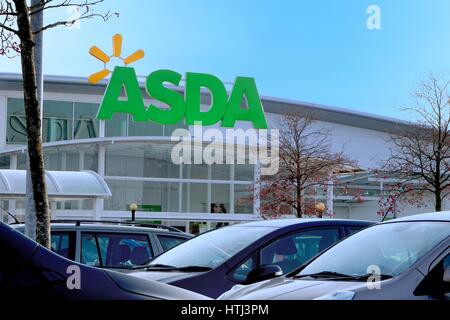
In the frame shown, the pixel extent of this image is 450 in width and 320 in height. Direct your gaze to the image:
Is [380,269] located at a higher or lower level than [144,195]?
lower

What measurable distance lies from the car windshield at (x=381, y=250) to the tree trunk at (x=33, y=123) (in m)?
3.28

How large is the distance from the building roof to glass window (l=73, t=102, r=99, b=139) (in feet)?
2.35

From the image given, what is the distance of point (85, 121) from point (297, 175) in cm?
1213

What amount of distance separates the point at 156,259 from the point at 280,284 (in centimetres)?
233

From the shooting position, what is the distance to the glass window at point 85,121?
32.5m

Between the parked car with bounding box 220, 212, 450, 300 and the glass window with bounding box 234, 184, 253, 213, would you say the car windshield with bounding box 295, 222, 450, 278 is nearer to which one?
the parked car with bounding box 220, 212, 450, 300

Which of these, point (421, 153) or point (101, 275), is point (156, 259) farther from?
point (421, 153)

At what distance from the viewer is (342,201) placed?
107 ft

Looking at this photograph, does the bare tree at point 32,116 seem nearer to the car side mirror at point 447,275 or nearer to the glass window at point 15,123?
the car side mirror at point 447,275

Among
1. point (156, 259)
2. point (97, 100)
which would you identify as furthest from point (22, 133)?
point (156, 259)

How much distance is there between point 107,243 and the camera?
8.65 metres

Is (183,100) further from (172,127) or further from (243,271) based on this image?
(243,271)

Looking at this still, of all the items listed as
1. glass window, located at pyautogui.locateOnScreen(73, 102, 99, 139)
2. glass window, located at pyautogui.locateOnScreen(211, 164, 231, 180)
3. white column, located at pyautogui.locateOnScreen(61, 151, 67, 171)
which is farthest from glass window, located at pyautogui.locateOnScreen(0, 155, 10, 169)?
glass window, located at pyautogui.locateOnScreen(211, 164, 231, 180)

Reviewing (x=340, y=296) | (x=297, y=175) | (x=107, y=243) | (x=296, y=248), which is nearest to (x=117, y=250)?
(x=107, y=243)
